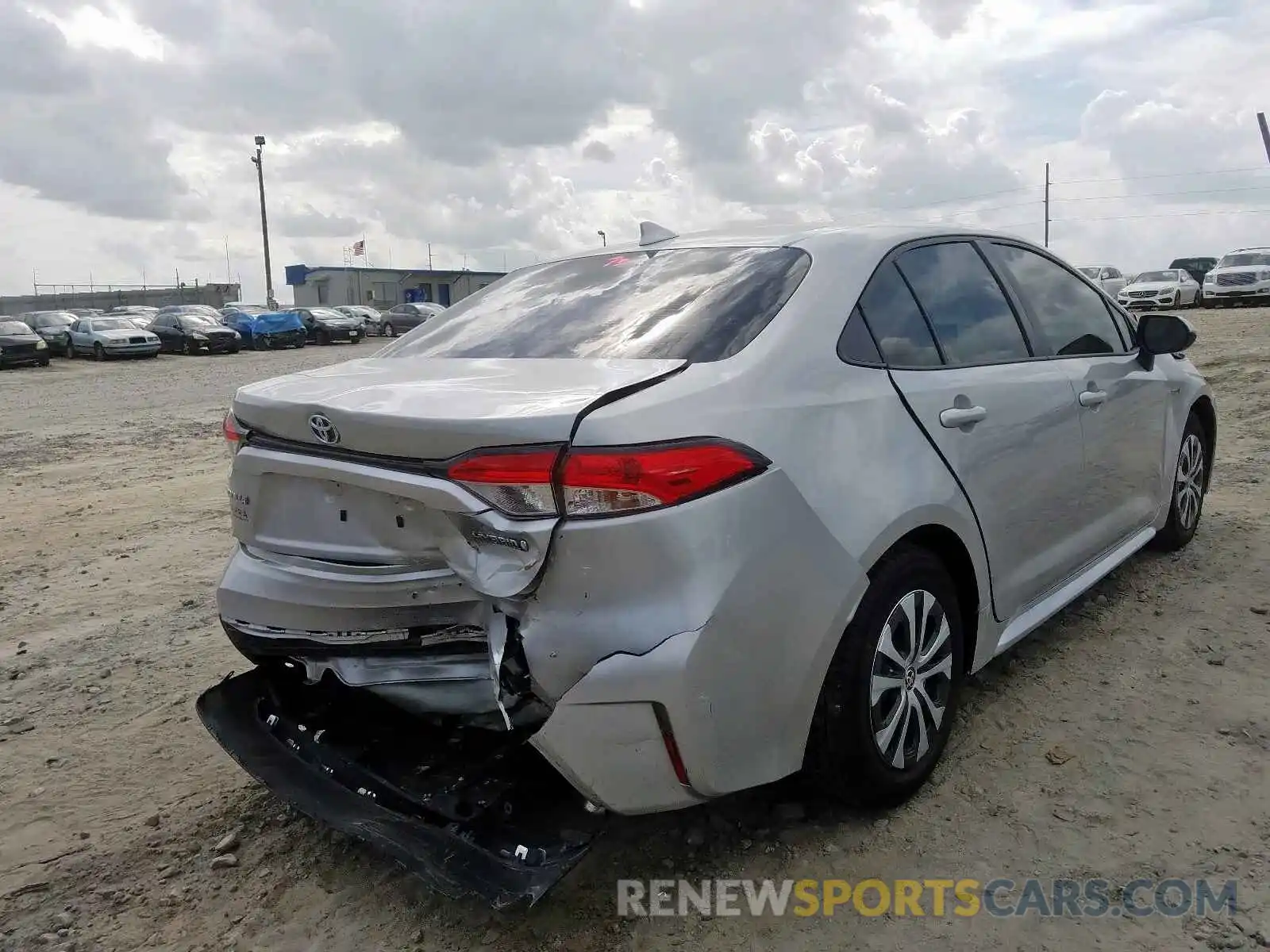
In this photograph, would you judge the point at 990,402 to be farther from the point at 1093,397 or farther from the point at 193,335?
the point at 193,335

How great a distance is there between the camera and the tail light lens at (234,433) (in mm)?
2723

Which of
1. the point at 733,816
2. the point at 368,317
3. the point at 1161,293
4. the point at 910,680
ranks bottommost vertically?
the point at 733,816

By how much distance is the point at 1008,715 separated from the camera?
3.34 meters

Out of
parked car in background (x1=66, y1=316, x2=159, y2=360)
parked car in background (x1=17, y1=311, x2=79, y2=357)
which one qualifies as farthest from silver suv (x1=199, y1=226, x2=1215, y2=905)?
parked car in background (x1=17, y1=311, x2=79, y2=357)

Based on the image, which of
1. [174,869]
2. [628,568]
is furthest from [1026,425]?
[174,869]

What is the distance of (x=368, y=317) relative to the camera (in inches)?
1487

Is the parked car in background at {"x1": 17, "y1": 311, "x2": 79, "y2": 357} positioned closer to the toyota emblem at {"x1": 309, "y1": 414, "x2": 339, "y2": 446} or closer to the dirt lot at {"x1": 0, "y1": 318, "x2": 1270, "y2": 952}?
the dirt lot at {"x1": 0, "y1": 318, "x2": 1270, "y2": 952}

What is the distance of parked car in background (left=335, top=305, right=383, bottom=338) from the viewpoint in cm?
3662

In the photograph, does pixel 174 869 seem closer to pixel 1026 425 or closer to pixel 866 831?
pixel 866 831

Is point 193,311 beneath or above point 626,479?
above

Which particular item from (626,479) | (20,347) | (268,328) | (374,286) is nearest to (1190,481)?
(626,479)

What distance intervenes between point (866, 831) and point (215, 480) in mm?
6940

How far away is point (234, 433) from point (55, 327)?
32367 mm

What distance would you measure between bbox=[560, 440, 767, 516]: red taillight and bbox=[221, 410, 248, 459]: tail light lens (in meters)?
1.11
